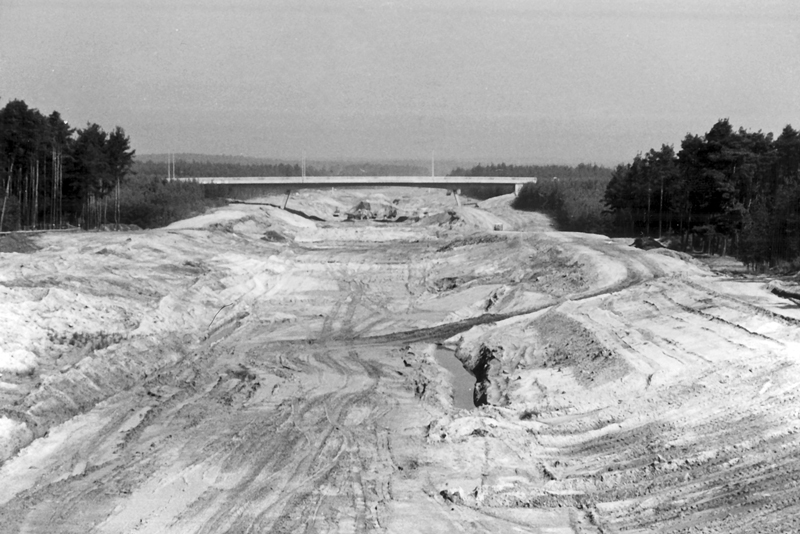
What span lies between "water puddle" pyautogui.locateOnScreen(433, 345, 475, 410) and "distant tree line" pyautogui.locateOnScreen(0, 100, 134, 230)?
103 ft

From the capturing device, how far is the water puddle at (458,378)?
21250mm

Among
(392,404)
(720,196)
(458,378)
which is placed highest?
(720,196)

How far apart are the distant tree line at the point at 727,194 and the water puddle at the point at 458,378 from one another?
15.9 m

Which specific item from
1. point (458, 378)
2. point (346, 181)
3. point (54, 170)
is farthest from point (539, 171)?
point (458, 378)

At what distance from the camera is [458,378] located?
23.9 metres

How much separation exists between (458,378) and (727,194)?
87.7 feet

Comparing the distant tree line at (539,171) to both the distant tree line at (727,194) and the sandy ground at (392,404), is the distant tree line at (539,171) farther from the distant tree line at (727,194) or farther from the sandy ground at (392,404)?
the sandy ground at (392,404)

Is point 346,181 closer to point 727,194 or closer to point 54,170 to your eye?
point 54,170

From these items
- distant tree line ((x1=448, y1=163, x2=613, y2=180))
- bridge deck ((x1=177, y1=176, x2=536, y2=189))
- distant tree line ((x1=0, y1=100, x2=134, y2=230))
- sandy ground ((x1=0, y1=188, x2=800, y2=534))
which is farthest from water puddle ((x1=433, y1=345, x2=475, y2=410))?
distant tree line ((x1=448, y1=163, x2=613, y2=180))

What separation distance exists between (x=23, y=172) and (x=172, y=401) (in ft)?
135

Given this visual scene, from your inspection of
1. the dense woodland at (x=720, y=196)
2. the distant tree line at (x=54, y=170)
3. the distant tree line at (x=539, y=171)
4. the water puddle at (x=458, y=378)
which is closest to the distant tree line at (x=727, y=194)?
the dense woodland at (x=720, y=196)

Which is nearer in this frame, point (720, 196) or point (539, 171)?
point (720, 196)

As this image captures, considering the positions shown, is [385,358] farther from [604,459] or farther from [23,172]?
[23,172]

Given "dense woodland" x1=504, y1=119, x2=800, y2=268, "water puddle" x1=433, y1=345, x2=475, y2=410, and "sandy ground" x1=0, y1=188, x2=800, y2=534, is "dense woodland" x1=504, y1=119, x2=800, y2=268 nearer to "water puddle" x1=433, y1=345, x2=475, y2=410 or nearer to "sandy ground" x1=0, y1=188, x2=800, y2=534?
"sandy ground" x1=0, y1=188, x2=800, y2=534
